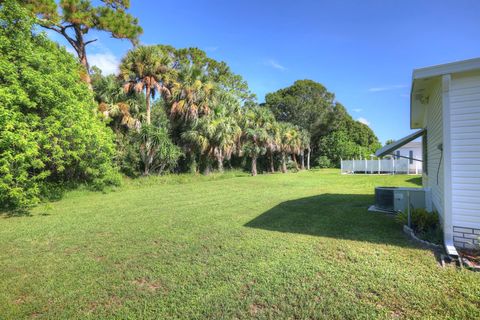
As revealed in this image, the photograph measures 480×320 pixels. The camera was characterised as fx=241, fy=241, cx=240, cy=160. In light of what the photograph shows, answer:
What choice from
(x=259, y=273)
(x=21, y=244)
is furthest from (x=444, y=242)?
(x=21, y=244)

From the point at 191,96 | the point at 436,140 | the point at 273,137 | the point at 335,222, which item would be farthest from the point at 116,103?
the point at 436,140

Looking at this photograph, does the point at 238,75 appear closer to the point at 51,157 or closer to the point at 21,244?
the point at 51,157

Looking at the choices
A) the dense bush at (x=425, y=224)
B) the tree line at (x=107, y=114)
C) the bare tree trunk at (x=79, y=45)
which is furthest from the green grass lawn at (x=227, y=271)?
the bare tree trunk at (x=79, y=45)

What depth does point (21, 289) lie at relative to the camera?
301 centimetres

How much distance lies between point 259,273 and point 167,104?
52.7ft

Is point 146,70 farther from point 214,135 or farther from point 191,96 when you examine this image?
point 214,135

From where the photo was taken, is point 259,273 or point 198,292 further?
point 259,273

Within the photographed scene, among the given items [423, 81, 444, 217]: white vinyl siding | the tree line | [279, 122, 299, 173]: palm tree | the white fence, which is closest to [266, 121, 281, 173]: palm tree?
the tree line

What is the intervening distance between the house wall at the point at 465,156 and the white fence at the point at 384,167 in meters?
20.5

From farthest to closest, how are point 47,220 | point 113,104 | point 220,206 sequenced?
point 113,104 → point 220,206 → point 47,220

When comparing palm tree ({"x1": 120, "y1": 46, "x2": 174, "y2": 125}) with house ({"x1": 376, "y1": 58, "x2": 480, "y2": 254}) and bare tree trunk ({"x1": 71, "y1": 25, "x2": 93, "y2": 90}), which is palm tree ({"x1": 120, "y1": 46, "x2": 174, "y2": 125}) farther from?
house ({"x1": 376, "y1": 58, "x2": 480, "y2": 254})

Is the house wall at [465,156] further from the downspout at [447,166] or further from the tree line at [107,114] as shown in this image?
the tree line at [107,114]

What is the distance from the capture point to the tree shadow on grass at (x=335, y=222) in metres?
4.65

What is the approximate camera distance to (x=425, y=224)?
4719 millimetres
